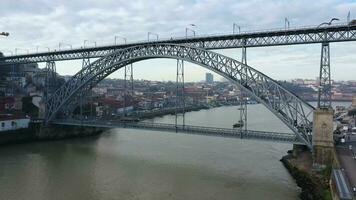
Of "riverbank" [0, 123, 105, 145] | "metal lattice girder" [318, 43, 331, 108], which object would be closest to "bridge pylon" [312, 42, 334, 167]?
"metal lattice girder" [318, 43, 331, 108]

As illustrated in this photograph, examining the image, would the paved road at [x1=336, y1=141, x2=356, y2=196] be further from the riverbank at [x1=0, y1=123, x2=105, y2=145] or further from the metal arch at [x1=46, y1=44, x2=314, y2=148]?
the riverbank at [x1=0, y1=123, x2=105, y2=145]

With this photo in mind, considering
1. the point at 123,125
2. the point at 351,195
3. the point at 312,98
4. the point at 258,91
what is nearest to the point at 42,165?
the point at 123,125

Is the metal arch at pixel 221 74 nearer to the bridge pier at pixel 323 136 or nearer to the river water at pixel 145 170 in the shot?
the bridge pier at pixel 323 136

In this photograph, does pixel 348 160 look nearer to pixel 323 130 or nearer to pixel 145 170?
pixel 323 130

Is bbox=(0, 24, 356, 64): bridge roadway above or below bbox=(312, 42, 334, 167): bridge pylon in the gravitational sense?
above

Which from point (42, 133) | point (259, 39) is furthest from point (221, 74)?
point (42, 133)

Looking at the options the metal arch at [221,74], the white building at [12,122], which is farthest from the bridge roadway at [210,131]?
the white building at [12,122]
